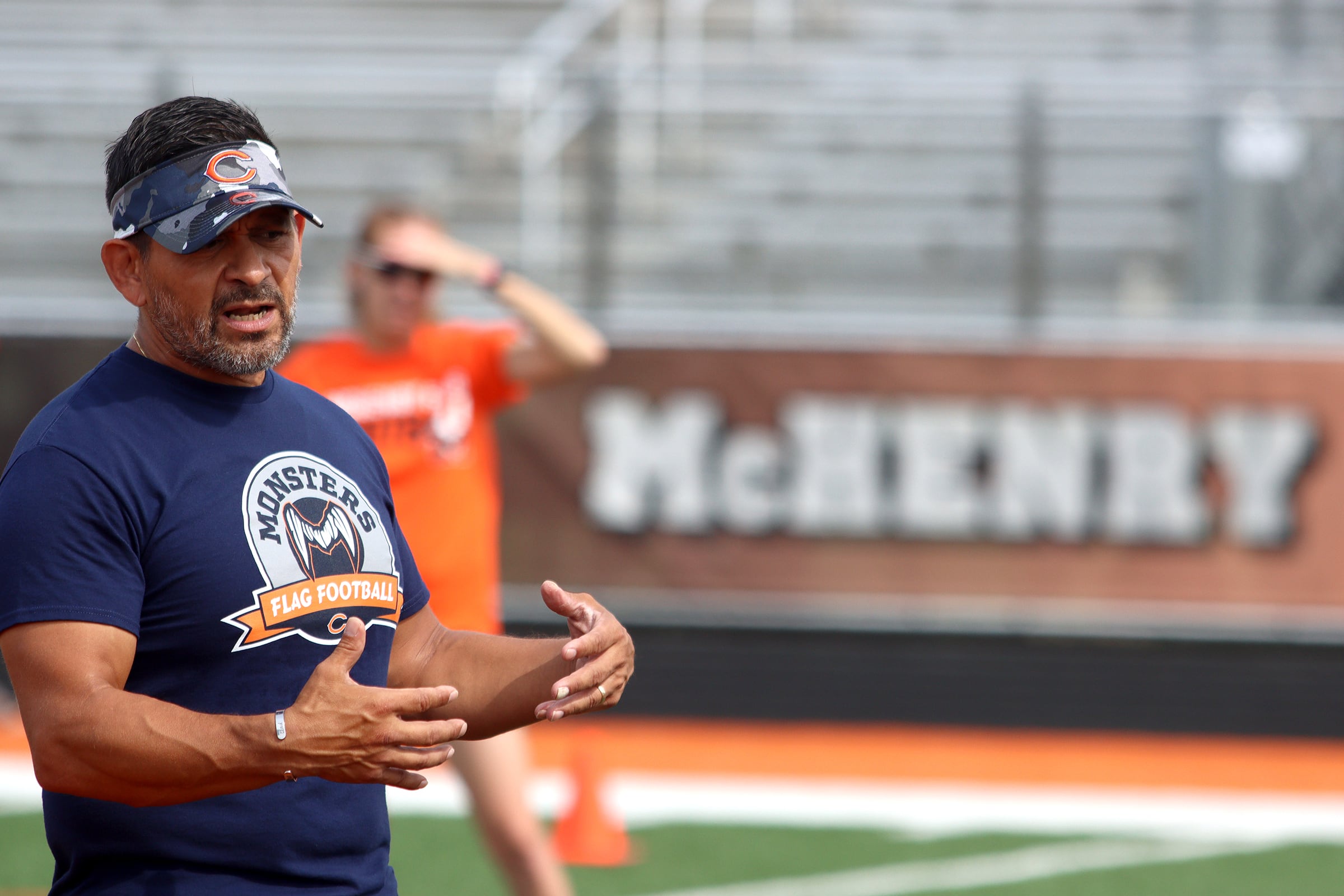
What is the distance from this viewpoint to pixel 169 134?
2.18 meters

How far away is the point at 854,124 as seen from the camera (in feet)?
31.6

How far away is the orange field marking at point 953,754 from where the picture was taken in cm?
783

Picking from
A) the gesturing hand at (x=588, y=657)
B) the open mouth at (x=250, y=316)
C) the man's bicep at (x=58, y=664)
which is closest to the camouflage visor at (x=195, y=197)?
the open mouth at (x=250, y=316)

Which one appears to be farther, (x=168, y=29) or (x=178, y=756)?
(x=168, y=29)

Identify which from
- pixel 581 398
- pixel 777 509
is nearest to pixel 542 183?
pixel 581 398

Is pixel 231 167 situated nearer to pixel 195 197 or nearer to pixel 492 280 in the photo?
pixel 195 197

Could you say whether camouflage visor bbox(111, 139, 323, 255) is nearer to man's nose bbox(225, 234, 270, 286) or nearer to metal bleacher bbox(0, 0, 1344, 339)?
man's nose bbox(225, 234, 270, 286)

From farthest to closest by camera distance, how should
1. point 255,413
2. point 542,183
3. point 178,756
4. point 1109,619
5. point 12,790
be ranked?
point 542,183, point 1109,619, point 12,790, point 255,413, point 178,756

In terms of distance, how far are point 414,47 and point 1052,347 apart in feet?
→ 22.8

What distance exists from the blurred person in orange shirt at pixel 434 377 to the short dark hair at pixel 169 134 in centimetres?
259

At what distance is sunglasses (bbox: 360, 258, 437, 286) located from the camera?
4875 millimetres

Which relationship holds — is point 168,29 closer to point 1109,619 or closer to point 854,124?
point 854,124

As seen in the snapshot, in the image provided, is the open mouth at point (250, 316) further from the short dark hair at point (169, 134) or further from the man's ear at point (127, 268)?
the short dark hair at point (169, 134)

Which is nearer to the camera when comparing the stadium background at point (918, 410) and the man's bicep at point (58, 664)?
the man's bicep at point (58, 664)
